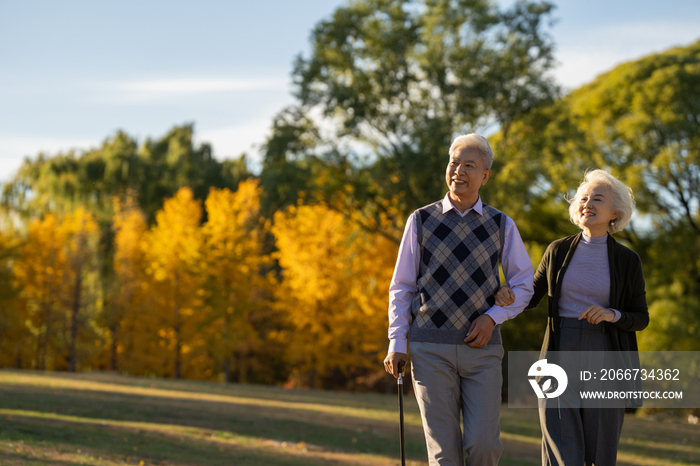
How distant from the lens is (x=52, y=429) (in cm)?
838

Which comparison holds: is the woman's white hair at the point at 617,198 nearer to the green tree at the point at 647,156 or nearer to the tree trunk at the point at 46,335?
the green tree at the point at 647,156

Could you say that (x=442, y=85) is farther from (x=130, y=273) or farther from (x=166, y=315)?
(x=130, y=273)

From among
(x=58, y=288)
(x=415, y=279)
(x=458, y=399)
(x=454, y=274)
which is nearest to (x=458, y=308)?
(x=454, y=274)

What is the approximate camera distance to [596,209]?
4.11 meters

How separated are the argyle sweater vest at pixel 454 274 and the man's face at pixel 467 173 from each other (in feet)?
0.38

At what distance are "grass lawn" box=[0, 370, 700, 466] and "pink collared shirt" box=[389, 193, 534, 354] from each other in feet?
13.0

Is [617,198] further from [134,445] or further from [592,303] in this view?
[134,445]

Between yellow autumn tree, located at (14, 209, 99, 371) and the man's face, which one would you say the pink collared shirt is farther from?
yellow autumn tree, located at (14, 209, 99, 371)

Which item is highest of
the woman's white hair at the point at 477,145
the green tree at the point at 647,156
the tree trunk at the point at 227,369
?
the green tree at the point at 647,156

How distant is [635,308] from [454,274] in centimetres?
121

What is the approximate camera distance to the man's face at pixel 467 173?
12.0 ft

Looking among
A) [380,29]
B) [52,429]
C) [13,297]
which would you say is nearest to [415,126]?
[380,29]

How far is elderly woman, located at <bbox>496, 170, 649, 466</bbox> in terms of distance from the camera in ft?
12.8

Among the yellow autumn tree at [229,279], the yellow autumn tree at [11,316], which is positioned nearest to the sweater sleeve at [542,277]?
the yellow autumn tree at [229,279]
